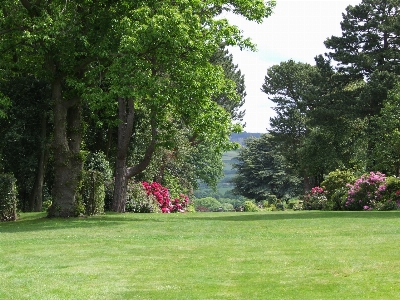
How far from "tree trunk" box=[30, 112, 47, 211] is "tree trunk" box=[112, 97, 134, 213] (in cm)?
377

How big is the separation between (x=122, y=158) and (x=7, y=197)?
7.24 m

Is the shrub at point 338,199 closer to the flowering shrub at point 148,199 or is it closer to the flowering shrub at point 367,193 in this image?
the flowering shrub at point 367,193

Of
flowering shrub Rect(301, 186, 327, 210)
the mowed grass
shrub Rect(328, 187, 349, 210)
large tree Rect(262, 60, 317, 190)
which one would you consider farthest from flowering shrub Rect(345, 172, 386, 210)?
large tree Rect(262, 60, 317, 190)

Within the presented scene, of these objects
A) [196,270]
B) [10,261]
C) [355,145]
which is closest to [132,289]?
[196,270]

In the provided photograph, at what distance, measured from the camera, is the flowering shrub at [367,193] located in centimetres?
2725

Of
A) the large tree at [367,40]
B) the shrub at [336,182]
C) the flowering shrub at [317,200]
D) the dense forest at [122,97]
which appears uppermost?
the large tree at [367,40]

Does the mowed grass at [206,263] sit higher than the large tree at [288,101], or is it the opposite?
the large tree at [288,101]

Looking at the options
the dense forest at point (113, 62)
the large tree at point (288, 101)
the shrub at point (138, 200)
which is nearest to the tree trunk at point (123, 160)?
the shrub at point (138, 200)

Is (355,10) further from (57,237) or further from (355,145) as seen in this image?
(57,237)

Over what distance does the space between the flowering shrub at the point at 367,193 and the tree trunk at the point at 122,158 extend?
10513 millimetres

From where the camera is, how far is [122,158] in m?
28.1

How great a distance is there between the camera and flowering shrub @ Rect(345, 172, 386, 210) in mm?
27250

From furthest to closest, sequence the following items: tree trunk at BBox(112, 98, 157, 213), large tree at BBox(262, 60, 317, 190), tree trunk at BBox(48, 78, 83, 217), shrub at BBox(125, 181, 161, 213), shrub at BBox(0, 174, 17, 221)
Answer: large tree at BBox(262, 60, 317, 190)
shrub at BBox(125, 181, 161, 213)
tree trunk at BBox(112, 98, 157, 213)
tree trunk at BBox(48, 78, 83, 217)
shrub at BBox(0, 174, 17, 221)

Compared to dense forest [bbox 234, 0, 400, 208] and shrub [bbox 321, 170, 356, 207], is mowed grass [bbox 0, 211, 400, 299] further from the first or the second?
dense forest [bbox 234, 0, 400, 208]
